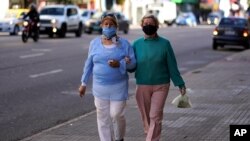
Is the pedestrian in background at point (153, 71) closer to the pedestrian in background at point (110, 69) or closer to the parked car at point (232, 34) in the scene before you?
the pedestrian in background at point (110, 69)

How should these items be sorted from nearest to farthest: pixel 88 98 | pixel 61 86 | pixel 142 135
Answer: pixel 142 135 < pixel 88 98 < pixel 61 86

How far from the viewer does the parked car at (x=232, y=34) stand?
101ft

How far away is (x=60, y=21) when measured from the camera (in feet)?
129

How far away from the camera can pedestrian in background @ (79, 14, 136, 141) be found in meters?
7.61

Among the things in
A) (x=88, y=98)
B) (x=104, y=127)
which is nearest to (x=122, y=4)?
(x=88, y=98)

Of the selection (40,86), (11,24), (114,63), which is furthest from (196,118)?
(11,24)

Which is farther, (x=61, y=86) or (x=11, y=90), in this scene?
(x=61, y=86)

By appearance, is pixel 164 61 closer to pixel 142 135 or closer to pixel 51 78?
pixel 142 135

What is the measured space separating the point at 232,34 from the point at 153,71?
77.3 feet

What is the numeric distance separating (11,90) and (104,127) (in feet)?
24.8

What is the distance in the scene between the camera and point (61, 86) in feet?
52.6

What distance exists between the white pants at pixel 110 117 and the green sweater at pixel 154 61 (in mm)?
410

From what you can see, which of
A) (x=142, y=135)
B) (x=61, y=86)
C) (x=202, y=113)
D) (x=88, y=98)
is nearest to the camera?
(x=142, y=135)

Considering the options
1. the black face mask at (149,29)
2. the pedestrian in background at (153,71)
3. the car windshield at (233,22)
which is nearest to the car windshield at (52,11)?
the car windshield at (233,22)
